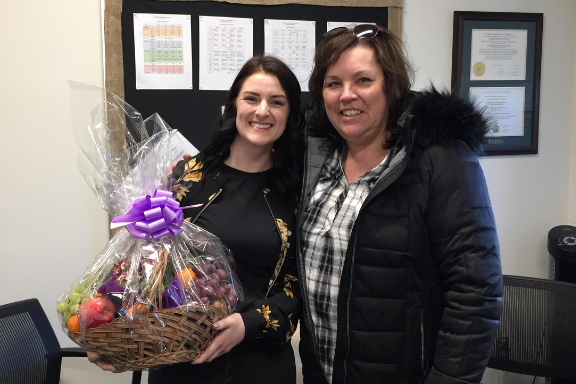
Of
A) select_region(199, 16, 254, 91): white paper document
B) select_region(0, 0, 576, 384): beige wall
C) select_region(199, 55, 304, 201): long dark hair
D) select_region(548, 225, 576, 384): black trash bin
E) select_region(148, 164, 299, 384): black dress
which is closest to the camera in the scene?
select_region(148, 164, 299, 384): black dress

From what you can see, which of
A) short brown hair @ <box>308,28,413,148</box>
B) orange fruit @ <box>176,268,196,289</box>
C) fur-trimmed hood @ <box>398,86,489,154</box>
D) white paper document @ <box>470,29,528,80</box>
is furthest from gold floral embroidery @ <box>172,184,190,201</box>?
white paper document @ <box>470,29,528,80</box>

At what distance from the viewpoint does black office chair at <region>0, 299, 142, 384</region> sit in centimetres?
158

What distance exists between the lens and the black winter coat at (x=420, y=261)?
115 cm

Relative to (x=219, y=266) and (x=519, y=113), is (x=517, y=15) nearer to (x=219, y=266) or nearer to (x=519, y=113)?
(x=519, y=113)

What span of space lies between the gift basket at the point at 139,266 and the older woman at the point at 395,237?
0.30 m

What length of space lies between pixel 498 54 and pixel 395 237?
178 centimetres

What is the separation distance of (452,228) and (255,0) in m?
1.57

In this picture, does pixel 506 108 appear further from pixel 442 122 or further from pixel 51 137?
pixel 51 137

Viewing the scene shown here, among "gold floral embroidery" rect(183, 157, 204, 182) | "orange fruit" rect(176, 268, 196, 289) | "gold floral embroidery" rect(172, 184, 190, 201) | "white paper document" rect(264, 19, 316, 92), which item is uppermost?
"white paper document" rect(264, 19, 316, 92)

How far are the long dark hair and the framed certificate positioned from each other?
4.25 ft

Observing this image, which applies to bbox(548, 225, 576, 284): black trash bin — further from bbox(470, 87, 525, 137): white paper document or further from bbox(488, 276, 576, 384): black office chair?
bbox(488, 276, 576, 384): black office chair

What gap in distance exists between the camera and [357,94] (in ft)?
4.23

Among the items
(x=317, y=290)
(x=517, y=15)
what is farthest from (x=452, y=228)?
(x=517, y=15)

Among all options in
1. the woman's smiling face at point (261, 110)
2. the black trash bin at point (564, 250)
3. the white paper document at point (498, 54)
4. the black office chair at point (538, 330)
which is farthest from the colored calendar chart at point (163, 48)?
the black trash bin at point (564, 250)
